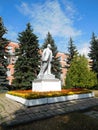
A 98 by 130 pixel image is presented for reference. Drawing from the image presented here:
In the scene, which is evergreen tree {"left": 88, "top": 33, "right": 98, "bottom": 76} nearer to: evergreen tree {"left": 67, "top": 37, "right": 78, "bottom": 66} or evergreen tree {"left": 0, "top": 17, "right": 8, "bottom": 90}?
evergreen tree {"left": 67, "top": 37, "right": 78, "bottom": 66}

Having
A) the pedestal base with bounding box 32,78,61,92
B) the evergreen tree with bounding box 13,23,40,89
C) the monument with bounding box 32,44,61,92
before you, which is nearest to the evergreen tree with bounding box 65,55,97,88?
the evergreen tree with bounding box 13,23,40,89

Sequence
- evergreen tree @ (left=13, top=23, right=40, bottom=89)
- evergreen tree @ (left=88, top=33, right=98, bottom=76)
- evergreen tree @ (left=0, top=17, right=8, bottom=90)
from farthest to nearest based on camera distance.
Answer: evergreen tree @ (left=88, top=33, right=98, bottom=76)
evergreen tree @ (left=13, top=23, right=40, bottom=89)
evergreen tree @ (left=0, top=17, right=8, bottom=90)

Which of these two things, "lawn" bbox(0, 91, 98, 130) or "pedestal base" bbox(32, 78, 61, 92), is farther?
"pedestal base" bbox(32, 78, 61, 92)

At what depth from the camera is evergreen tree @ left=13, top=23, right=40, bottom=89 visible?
A: 855 inches

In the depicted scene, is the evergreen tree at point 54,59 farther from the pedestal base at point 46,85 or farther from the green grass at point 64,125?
the green grass at point 64,125

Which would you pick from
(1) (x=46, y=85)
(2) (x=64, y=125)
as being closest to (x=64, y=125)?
(2) (x=64, y=125)

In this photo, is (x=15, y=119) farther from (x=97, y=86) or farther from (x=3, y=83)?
(x=97, y=86)

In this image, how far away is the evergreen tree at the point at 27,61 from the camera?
21712 millimetres

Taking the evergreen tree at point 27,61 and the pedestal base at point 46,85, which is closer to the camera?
the pedestal base at point 46,85

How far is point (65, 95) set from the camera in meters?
11.0

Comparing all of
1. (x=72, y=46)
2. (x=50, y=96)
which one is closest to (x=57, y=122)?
(x=50, y=96)

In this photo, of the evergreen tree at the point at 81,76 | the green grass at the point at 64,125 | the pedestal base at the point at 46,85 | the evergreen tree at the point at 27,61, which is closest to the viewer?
the green grass at the point at 64,125

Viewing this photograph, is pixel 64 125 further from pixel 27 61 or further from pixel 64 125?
pixel 27 61

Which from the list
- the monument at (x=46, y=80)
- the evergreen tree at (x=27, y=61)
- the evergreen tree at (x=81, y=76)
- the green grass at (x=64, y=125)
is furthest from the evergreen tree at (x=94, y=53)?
the green grass at (x=64, y=125)
